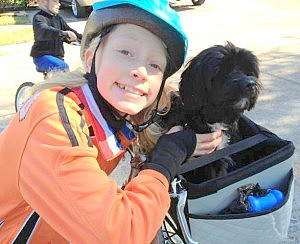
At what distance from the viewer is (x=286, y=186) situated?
1553 millimetres

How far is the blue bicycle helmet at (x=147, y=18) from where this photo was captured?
55.5 inches

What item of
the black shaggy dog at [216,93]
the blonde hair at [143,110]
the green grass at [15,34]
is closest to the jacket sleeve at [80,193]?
the blonde hair at [143,110]

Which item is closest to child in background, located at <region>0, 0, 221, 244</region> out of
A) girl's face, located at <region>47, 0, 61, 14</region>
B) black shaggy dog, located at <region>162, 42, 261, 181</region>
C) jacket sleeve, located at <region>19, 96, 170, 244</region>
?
jacket sleeve, located at <region>19, 96, 170, 244</region>

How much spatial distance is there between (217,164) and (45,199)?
2.62ft

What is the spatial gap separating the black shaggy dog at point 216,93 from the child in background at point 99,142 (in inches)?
13.8

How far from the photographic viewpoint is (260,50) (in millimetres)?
6367

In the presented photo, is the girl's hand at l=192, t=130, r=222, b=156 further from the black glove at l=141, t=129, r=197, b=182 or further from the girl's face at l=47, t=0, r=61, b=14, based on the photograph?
the girl's face at l=47, t=0, r=61, b=14

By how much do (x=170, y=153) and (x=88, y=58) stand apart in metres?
0.53

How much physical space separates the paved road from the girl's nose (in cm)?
152

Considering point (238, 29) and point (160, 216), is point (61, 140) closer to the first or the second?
point (160, 216)

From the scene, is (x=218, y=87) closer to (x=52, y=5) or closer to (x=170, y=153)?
(x=170, y=153)

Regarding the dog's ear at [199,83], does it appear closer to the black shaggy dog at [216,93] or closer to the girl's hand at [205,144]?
the black shaggy dog at [216,93]

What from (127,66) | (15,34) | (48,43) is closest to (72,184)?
(127,66)

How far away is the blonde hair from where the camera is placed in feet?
5.15
